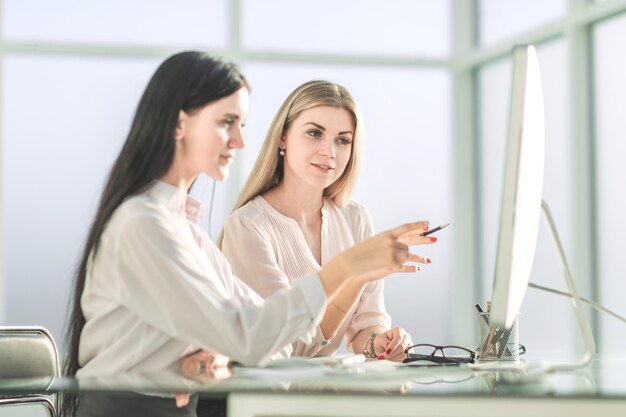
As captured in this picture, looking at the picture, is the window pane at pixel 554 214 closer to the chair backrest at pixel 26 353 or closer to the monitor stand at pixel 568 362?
the chair backrest at pixel 26 353

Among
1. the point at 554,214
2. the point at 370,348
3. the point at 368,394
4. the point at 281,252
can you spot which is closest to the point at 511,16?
the point at 554,214

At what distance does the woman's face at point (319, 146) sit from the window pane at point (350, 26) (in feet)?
12.0

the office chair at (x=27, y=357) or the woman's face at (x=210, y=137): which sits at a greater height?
the woman's face at (x=210, y=137)

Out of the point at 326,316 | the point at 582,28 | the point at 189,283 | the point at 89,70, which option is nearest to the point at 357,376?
the point at 189,283

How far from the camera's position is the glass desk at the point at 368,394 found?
1.65 metres

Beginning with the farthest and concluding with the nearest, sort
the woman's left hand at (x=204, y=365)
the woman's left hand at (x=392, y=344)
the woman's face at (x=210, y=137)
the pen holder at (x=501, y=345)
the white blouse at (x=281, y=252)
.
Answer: the white blouse at (x=281, y=252) < the woman's left hand at (x=392, y=344) < the pen holder at (x=501, y=345) < the woman's face at (x=210, y=137) < the woman's left hand at (x=204, y=365)

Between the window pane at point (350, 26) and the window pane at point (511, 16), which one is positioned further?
the window pane at point (350, 26)

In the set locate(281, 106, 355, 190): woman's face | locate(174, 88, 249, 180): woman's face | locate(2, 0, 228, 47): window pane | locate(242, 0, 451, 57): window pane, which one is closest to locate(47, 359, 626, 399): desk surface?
locate(174, 88, 249, 180): woman's face

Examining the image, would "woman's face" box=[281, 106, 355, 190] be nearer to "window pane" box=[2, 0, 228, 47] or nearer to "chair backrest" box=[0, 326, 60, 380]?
"chair backrest" box=[0, 326, 60, 380]

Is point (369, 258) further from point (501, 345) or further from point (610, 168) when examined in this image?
point (610, 168)

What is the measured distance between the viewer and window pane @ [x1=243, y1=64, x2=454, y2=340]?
6.85m

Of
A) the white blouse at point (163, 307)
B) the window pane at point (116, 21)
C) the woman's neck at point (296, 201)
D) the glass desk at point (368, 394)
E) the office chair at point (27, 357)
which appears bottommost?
the office chair at point (27, 357)

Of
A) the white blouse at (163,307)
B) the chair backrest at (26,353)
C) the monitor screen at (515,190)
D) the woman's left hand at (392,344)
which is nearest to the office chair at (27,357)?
the chair backrest at (26,353)

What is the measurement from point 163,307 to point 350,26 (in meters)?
5.32
